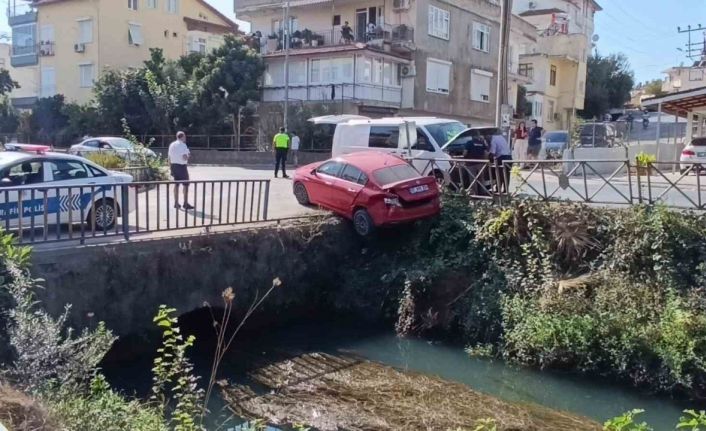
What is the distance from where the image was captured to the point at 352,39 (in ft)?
112

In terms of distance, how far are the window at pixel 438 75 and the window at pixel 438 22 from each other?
1383 mm

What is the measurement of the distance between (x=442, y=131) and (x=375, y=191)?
3729 millimetres

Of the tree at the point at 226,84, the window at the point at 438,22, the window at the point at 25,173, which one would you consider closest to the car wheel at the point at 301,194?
the window at the point at 25,173

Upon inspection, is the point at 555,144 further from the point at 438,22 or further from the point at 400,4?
the point at 400,4

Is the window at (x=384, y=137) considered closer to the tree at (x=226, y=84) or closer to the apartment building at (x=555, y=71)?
the tree at (x=226, y=84)

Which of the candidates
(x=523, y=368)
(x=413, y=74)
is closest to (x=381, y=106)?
(x=413, y=74)

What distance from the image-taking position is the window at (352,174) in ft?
46.2

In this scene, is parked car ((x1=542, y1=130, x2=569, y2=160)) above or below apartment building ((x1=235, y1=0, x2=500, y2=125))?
below

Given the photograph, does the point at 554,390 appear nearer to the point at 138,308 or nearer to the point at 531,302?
the point at 531,302

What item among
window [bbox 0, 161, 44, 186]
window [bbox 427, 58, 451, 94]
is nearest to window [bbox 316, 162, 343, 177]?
window [bbox 0, 161, 44, 186]

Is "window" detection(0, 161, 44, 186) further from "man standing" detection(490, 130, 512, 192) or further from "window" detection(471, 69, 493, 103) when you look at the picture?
"window" detection(471, 69, 493, 103)

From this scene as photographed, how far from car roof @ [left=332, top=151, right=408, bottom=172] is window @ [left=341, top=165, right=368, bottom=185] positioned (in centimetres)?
9

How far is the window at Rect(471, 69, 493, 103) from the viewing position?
38844mm

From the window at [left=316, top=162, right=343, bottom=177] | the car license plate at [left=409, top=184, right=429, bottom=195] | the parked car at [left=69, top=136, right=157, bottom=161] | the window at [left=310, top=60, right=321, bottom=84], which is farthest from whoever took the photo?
the window at [left=310, top=60, right=321, bottom=84]
